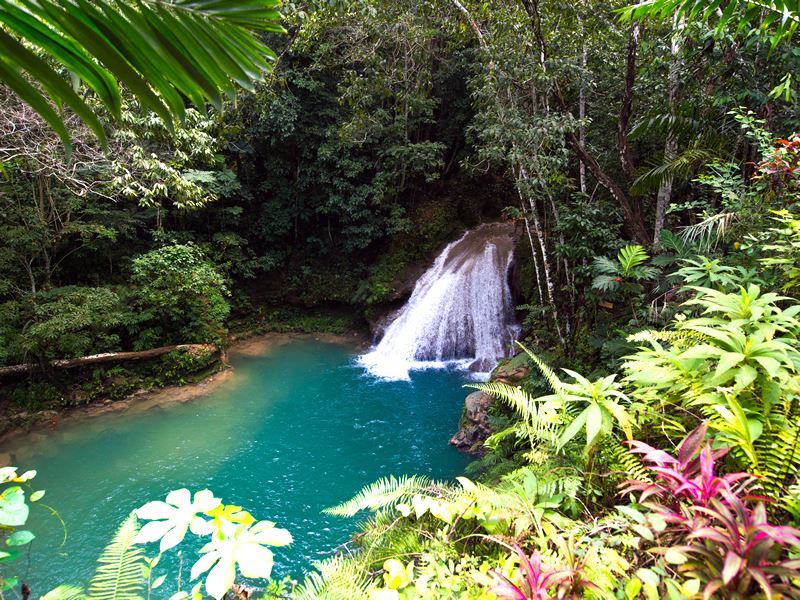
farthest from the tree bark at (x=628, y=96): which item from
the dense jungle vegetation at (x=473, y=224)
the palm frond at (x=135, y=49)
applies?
the palm frond at (x=135, y=49)

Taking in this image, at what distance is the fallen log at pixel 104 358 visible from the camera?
24.3 feet

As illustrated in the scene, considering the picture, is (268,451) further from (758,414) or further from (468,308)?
(758,414)

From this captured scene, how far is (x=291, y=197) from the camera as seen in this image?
1201 centimetres

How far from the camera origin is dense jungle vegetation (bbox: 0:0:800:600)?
3.69ft

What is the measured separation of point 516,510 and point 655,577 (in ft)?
2.45

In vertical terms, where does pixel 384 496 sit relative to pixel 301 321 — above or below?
above

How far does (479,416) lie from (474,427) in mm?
187

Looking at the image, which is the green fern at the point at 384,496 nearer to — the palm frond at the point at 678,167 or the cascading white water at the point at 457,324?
the palm frond at the point at 678,167

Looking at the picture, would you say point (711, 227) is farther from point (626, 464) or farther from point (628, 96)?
point (626, 464)

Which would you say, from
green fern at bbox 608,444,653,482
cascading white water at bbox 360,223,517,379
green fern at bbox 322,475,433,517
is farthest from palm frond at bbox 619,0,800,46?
cascading white water at bbox 360,223,517,379

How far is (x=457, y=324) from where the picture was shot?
9984 mm

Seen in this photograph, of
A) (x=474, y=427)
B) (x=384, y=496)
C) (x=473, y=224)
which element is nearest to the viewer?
(x=384, y=496)

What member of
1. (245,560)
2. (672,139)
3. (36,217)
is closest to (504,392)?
(245,560)

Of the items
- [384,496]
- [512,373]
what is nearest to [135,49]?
[384,496]
